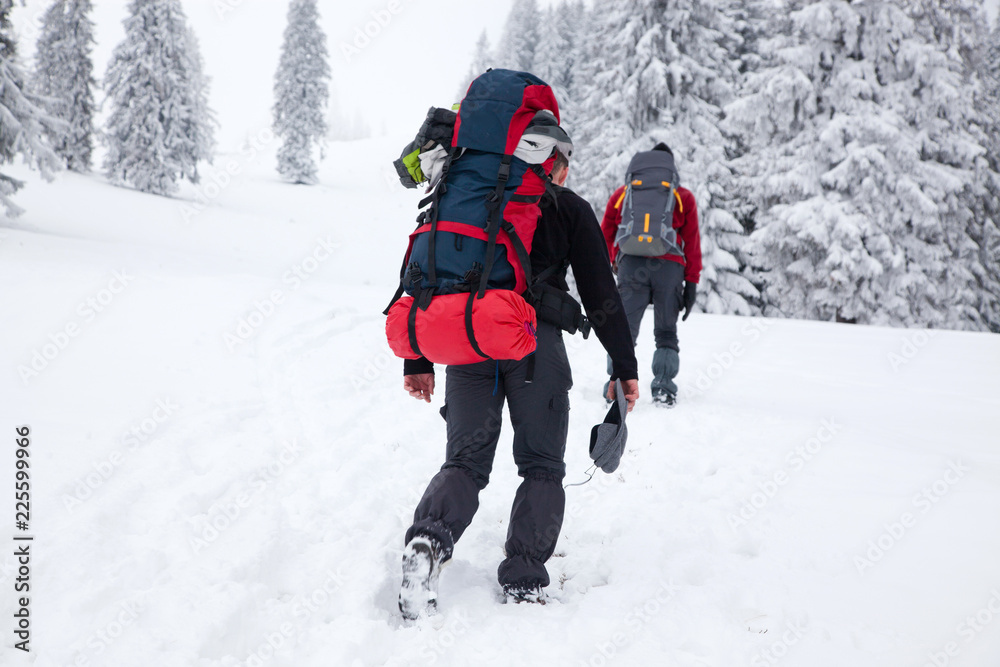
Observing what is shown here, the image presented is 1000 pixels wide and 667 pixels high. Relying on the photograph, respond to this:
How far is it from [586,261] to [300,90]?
35.8m

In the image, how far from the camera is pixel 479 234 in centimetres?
234

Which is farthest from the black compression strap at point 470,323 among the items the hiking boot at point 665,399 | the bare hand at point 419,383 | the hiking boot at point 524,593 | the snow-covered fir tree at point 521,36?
the snow-covered fir tree at point 521,36

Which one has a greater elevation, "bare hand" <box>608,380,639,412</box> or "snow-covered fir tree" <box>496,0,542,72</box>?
"snow-covered fir tree" <box>496,0,542,72</box>

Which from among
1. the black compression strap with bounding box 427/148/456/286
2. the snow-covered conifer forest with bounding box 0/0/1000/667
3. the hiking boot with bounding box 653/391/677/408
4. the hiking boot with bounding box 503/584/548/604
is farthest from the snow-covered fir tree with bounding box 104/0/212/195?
the hiking boot with bounding box 503/584/548/604

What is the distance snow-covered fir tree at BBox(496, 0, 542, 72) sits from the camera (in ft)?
104

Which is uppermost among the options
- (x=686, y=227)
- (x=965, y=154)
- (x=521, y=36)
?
(x=521, y=36)

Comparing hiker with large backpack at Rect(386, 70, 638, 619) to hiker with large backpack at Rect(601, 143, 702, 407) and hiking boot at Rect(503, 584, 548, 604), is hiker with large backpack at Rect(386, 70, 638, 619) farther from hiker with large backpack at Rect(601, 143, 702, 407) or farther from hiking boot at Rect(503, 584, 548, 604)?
hiker with large backpack at Rect(601, 143, 702, 407)

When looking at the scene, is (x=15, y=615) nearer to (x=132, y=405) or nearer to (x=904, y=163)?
(x=132, y=405)

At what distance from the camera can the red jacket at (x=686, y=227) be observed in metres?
5.48

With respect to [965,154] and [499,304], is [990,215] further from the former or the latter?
[499,304]

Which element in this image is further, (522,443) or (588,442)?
(588,442)

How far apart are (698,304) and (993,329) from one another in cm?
911

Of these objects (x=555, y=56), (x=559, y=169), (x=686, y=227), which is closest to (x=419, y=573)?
(x=559, y=169)

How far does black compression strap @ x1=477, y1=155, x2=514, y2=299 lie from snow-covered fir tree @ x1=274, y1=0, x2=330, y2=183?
115ft
